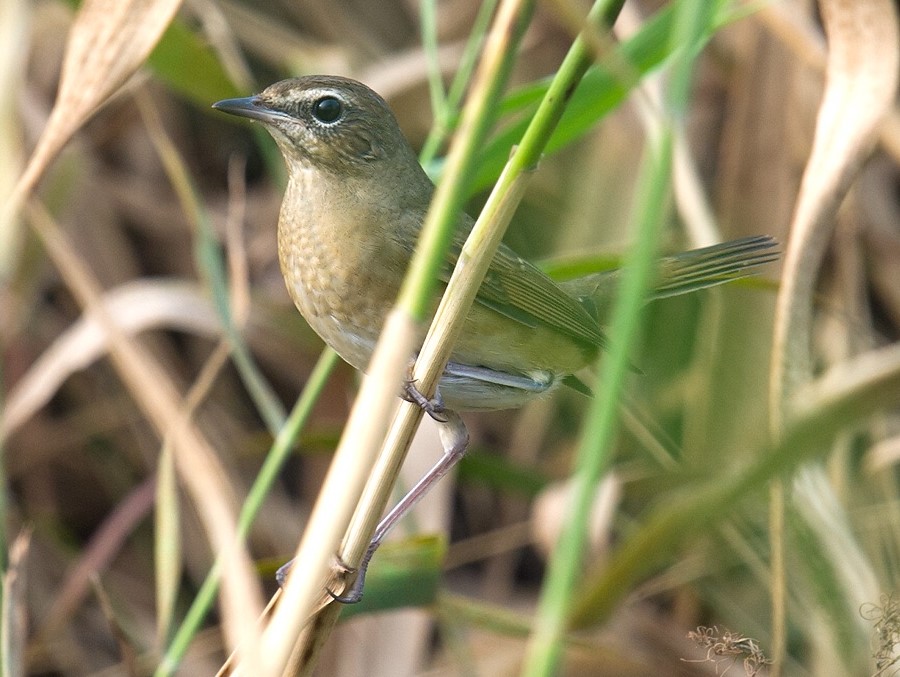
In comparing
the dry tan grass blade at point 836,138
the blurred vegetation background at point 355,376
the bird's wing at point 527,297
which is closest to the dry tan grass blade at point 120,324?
the blurred vegetation background at point 355,376

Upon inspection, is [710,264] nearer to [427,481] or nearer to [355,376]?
[427,481]

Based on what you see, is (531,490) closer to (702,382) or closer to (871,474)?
(702,382)

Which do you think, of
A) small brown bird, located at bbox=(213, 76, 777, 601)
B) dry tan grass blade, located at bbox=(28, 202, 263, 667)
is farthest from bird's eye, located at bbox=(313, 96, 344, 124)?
dry tan grass blade, located at bbox=(28, 202, 263, 667)

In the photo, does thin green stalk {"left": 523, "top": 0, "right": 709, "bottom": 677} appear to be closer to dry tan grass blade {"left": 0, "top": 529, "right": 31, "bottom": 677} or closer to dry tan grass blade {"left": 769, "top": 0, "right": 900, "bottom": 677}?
dry tan grass blade {"left": 769, "top": 0, "right": 900, "bottom": 677}

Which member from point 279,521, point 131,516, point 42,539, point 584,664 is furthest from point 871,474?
point 42,539

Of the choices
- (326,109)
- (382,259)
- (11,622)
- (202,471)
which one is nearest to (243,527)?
(202,471)

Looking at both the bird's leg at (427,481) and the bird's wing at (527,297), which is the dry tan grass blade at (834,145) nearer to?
the bird's wing at (527,297)
